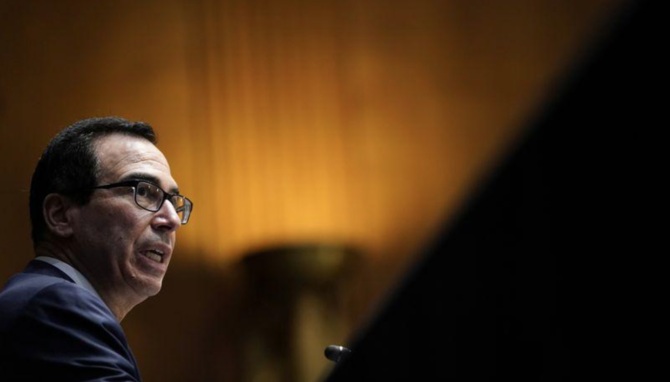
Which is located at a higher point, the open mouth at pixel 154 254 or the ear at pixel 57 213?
the ear at pixel 57 213

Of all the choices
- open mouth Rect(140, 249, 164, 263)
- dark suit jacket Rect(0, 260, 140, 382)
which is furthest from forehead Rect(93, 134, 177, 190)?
dark suit jacket Rect(0, 260, 140, 382)

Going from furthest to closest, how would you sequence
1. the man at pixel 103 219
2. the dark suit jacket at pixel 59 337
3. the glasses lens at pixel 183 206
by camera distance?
1. the glasses lens at pixel 183 206
2. the man at pixel 103 219
3. the dark suit jacket at pixel 59 337

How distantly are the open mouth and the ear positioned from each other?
13 centimetres

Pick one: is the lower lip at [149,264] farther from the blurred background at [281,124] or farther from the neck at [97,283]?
the blurred background at [281,124]

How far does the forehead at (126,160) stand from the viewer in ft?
4.90

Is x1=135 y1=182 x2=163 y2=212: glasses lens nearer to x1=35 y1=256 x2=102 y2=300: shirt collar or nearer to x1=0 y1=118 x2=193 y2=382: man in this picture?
x1=0 y1=118 x2=193 y2=382: man

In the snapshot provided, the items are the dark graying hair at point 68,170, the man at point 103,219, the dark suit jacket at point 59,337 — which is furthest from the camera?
the dark graying hair at point 68,170

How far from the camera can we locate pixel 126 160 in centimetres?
152

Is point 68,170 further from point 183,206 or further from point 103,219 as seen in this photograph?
point 183,206

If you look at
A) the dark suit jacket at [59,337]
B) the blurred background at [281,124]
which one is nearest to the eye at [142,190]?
the dark suit jacket at [59,337]

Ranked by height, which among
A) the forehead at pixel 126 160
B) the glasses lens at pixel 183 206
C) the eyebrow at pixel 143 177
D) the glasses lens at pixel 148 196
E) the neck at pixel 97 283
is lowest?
the neck at pixel 97 283

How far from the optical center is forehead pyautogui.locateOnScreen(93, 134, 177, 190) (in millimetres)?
1492

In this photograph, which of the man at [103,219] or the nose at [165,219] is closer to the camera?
the man at [103,219]

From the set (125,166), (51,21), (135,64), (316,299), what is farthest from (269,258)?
(125,166)
